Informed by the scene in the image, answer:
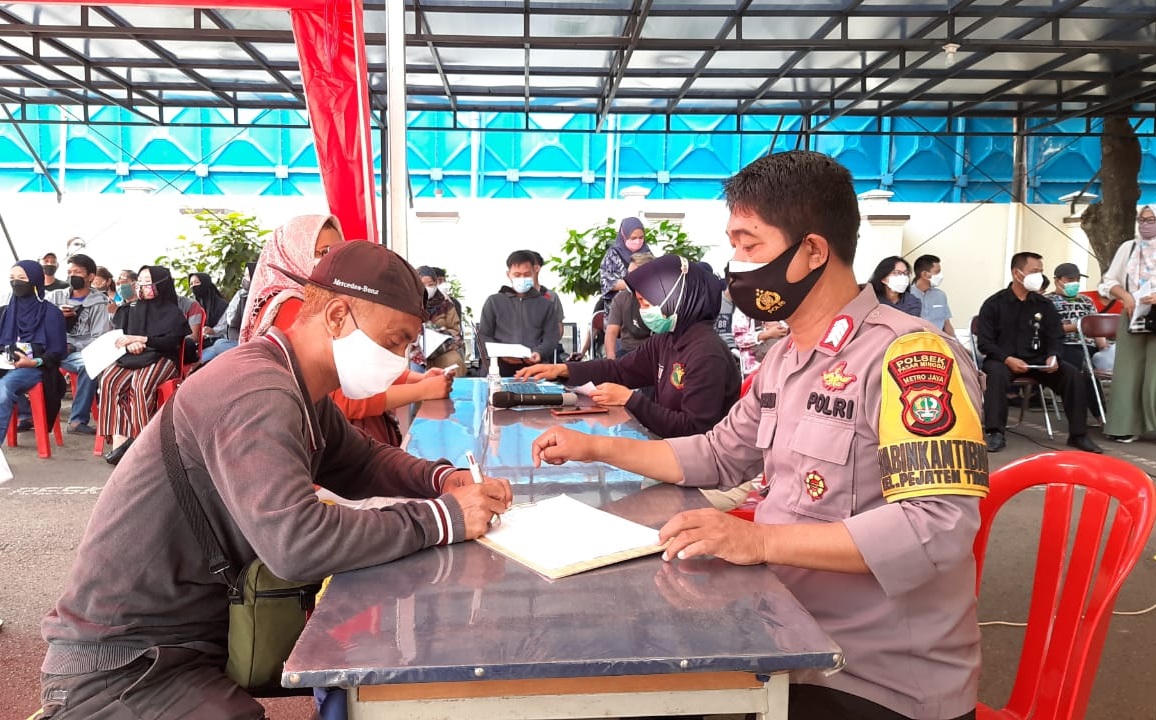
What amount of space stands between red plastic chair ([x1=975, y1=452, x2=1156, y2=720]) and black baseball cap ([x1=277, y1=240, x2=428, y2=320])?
128 centimetres

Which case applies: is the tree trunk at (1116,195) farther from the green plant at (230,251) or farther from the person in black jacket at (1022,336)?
the green plant at (230,251)

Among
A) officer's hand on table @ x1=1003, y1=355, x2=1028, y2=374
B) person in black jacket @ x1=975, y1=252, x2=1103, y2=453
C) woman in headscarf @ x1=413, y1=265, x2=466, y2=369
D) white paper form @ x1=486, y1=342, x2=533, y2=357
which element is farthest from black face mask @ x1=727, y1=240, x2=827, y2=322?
officer's hand on table @ x1=1003, y1=355, x2=1028, y2=374

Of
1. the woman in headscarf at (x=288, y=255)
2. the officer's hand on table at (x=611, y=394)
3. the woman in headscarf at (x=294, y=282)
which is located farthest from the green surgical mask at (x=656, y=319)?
the woman in headscarf at (x=288, y=255)

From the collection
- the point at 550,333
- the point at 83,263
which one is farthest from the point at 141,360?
the point at 550,333

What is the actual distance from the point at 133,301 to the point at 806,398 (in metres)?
6.30

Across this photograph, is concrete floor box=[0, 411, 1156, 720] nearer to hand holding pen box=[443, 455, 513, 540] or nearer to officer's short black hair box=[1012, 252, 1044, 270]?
hand holding pen box=[443, 455, 513, 540]

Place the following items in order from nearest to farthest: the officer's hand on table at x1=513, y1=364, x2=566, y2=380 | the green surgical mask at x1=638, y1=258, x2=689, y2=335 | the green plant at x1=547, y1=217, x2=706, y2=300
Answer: the green surgical mask at x1=638, y1=258, x2=689, y2=335 < the officer's hand on table at x1=513, y1=364, x2=566, y2=380 < the green plant at x1=547, y1=217, x2=706, y2=300

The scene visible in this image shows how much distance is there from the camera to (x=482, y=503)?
1.44 m

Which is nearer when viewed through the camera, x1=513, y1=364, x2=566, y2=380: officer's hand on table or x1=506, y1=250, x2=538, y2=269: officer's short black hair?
x1=513, y1=364, x2=566, y2=380: officer's hand on table

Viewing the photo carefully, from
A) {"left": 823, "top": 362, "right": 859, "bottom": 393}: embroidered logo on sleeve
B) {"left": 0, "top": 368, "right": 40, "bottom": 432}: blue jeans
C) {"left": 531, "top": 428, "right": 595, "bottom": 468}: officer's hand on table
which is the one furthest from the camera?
{"left": 0, "top": 368, "right": 40, "bottom": 432}: blue jeans

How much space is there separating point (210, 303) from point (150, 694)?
7.51m

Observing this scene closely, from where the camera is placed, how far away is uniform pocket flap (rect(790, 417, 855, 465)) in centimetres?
143

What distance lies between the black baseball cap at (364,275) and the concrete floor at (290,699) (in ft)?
5.10

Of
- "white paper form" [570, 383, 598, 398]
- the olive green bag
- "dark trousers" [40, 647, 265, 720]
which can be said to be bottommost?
"dark trousers" [40, 647, 265, 720]
